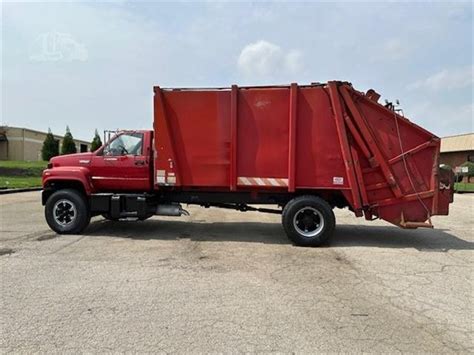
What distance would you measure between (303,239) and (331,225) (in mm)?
615

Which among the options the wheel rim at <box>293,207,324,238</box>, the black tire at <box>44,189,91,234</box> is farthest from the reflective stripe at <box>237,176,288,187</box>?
the black tire at <box>44,189,91,234</box>

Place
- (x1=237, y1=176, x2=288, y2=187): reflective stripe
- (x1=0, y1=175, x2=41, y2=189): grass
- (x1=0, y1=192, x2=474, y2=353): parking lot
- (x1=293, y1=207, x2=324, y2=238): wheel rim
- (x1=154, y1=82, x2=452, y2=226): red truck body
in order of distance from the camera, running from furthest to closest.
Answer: (x1=0, y1=175, x2=41, y2=189): grass, (x1=237, y1=176, x2=288, y2=187): reflective stripe, (x1=293, y1=207, x2=324, y2=238): wheel rim, (x1=154, y1=82, x2=452, y2=226): red truck body, (x1=0, y1=192, x2=474, y2=353): parking lot

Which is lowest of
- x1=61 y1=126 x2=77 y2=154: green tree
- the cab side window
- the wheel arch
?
the wheel arch

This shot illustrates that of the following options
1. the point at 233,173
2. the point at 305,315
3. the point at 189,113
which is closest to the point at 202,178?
the point at 233,173

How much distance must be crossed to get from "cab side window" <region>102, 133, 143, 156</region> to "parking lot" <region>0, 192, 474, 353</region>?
1.81 metres

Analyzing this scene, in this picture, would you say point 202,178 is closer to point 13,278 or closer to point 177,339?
point 13,278

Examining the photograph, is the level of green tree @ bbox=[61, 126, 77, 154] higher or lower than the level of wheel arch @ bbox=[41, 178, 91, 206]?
higher

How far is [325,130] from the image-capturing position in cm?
782

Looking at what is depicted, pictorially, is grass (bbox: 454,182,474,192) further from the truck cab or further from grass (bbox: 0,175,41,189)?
grass (bbox: 0,175,41,189)

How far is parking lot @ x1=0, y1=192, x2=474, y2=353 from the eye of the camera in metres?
3.67

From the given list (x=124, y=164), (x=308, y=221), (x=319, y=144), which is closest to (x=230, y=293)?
(x=308, y=221)

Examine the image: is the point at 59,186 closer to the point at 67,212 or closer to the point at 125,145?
the point at 67,212

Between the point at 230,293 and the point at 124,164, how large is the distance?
4.75 meters

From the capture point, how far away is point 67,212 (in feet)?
28.3
